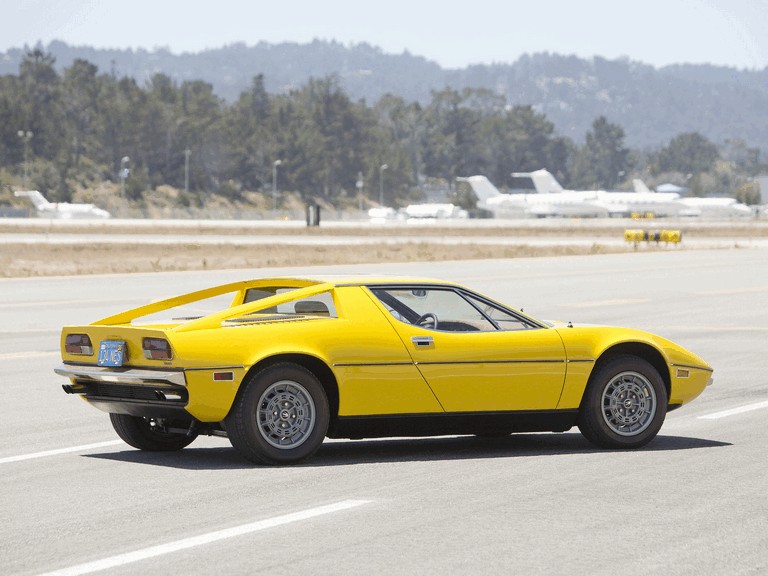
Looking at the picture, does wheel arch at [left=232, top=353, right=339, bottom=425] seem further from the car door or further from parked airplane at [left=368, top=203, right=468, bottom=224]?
parked airplane at [left=368, top=203, right=468, bottom=224]

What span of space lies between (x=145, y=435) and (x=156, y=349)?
124 centimetres

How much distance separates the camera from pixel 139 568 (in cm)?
629

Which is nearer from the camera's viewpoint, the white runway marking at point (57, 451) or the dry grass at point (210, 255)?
the white runway marking at point (57, 451)

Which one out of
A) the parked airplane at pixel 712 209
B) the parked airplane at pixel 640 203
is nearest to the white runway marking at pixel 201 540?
the parked airplane at pixel 640 203

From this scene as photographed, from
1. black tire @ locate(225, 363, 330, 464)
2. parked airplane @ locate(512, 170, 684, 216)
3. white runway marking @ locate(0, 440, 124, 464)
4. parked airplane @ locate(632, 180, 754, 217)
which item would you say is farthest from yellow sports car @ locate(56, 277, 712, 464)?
parked airplane @ locate(632, 180, 754, 217)

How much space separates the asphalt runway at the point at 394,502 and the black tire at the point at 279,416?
156 mm

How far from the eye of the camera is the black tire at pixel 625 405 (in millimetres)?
10008

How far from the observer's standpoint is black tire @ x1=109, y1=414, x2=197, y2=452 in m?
10.0

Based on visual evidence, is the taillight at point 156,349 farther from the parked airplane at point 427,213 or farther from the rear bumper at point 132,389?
the parked airplane at point 427,213

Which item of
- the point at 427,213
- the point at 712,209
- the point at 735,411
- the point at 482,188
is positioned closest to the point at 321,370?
the point at 735,411

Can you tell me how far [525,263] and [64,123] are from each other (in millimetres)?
132083

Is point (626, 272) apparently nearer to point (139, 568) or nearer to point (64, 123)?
point (139, 568)

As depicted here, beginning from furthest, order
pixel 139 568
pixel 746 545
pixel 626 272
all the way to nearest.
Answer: pixel 626 272
pixel 746 545
pixel 139 568

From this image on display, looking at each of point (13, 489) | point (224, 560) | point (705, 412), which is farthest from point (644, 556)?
point (705, 412)
